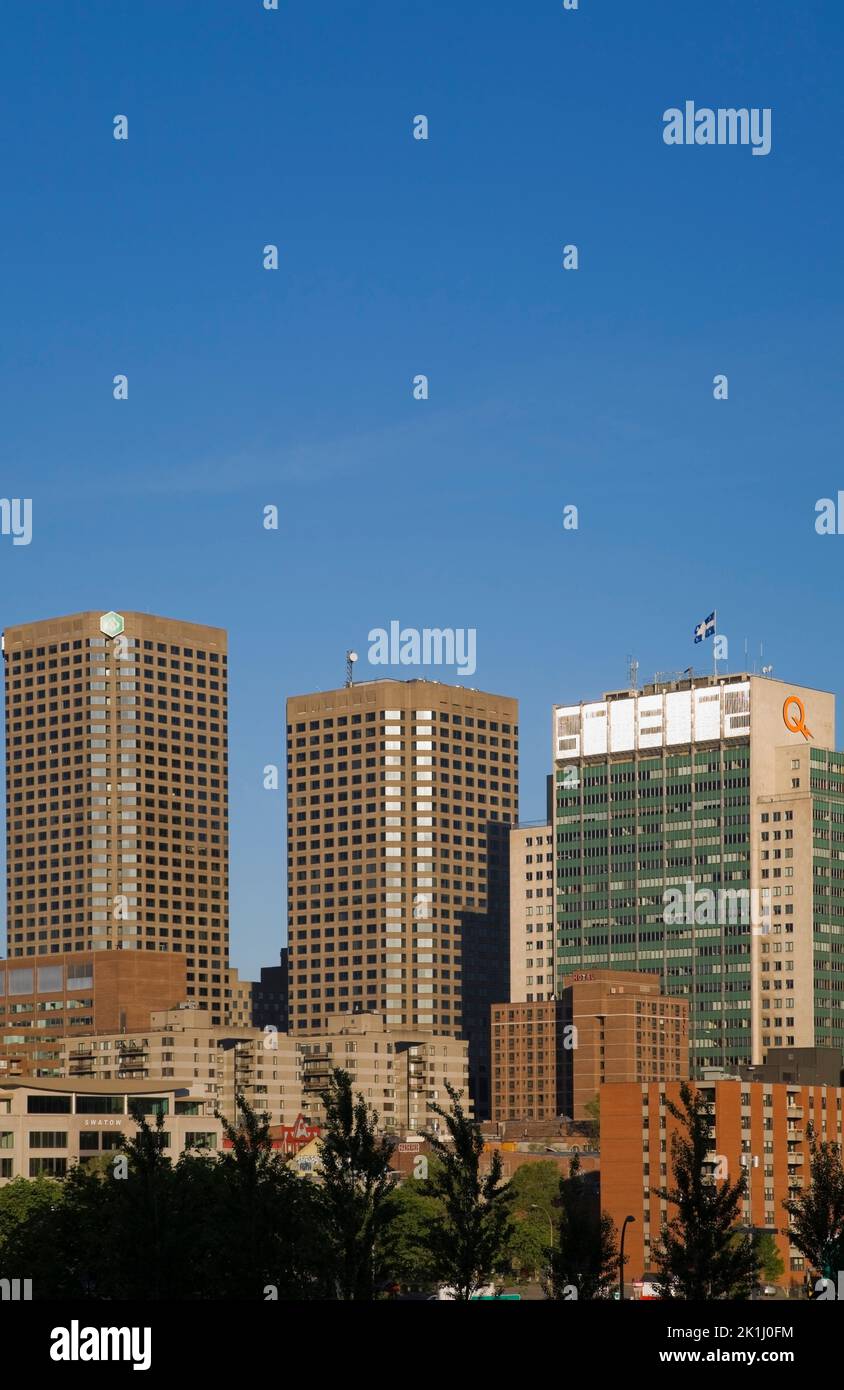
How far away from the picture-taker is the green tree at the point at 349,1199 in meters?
72.7

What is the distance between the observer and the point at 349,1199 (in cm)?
7300

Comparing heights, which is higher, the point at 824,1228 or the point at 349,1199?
the point at 349,1199

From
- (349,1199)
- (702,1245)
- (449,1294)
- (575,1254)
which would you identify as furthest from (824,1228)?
(349,1199)

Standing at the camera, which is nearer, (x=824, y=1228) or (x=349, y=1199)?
(x=349, y=1199)

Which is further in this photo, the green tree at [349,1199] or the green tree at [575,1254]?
the green tree at [575,1254]

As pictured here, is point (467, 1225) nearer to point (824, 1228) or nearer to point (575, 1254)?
point (575, 1254)

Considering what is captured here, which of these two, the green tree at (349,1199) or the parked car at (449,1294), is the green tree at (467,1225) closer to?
the parked car at (449,1294)

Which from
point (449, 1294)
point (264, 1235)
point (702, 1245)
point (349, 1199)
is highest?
point (349, 1199)

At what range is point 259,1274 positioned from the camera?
75.8 m

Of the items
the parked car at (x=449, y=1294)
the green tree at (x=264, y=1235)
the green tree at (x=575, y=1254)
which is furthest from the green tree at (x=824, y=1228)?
the green tree at (x=264, y=1235)

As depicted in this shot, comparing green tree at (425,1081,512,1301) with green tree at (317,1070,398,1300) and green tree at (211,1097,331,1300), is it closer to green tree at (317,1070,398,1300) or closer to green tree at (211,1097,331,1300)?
green tree at (317,1070,398,1300)

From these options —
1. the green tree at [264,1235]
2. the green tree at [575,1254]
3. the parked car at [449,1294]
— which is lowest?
the parked car at [449,1294]
